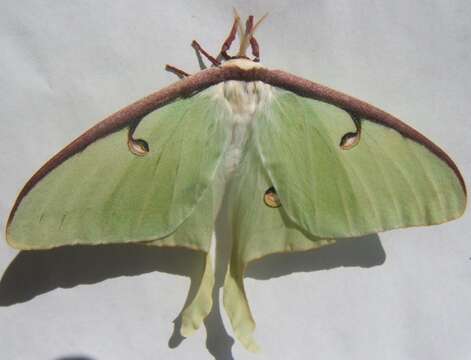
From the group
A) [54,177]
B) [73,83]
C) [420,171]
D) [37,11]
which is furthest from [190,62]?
[420,171]

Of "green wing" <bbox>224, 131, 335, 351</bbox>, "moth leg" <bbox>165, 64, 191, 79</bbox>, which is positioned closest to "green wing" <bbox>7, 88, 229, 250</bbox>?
"green wing" <bbox>224, 131, 335, 351</bbox>

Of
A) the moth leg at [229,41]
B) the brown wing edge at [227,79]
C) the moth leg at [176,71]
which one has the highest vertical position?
the moth leg at [229,41]

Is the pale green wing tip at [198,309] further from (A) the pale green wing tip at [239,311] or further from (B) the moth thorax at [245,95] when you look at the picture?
(B) the moth thorax at [245,95]

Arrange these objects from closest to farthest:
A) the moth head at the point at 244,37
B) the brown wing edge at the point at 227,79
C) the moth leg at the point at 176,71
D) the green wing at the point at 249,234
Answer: the brown wing edge at the point at 227,79, the green wing at the point at 249,234, the moth head at the point at 244,37, the moth leg at the point at 176,71

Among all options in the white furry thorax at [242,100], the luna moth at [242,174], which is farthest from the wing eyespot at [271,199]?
the white furry thorax at [242,100]

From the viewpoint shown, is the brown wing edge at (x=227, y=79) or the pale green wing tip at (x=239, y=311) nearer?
the brown wing edge at (x=227, y=79)

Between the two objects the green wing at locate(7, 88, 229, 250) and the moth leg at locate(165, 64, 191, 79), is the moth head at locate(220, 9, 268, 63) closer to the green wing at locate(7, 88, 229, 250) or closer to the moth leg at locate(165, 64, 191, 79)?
the moth leg at locate(165, 64, 191, 79)

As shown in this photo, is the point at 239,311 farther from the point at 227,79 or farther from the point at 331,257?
the point at 227,79
